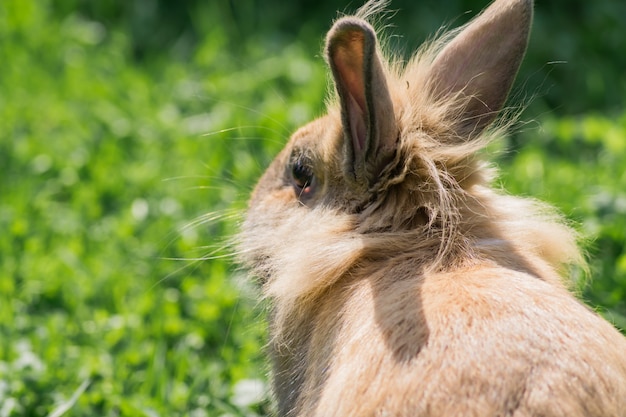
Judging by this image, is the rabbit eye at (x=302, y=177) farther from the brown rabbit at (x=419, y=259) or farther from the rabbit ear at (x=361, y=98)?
the rabbit ear at (x=361, y=98)

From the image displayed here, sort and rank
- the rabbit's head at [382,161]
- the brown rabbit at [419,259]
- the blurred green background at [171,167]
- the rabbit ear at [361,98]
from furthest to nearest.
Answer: the blurred green background at [171,167] → the rabbit's head at [382,161] → the rabbit ear at [361,98] → the brown rabbit at [419,259]

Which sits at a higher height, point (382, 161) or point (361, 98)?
point (361, 98)

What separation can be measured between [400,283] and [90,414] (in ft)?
4.63

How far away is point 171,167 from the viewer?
18.1 feet

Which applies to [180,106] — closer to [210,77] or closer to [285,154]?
[210,77]

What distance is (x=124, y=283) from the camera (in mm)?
4602

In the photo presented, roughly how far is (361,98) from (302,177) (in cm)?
54

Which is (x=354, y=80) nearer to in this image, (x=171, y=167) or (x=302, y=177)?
(x=302, y=177)

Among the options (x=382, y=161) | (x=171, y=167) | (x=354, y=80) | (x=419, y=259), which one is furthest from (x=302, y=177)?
(x=171, y=167)

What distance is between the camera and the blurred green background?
4.02m

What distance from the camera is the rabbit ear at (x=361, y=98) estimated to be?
9.81ft

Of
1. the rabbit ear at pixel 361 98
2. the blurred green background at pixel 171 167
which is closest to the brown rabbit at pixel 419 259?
the rabbit ear at pixel 361 98

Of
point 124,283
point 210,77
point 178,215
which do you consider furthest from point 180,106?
point 124,283

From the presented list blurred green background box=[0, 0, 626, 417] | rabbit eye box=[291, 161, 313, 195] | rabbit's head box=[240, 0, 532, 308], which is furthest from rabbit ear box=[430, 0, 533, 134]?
rabbit eye box=[291, 161, 313, 195]
